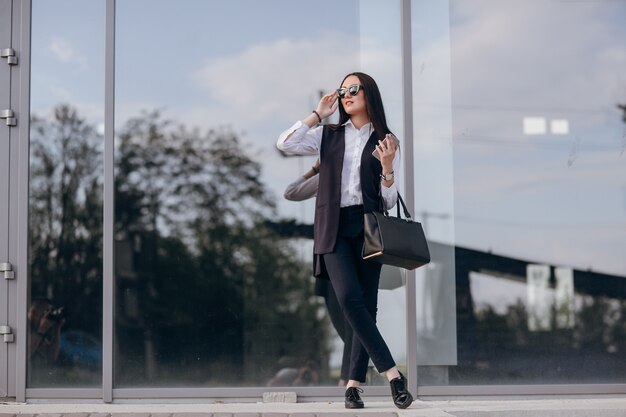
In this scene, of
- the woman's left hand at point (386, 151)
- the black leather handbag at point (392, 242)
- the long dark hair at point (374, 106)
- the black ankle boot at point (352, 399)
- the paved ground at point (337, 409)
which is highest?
the long dark hair at point (374, 106)

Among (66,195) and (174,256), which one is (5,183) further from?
(174,256)

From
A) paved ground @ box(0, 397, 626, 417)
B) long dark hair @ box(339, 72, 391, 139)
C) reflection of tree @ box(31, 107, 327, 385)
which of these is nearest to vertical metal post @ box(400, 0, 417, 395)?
paved ground @ box(0, 397, 626, 417)

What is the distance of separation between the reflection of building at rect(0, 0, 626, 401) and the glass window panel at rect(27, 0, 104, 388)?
0.5 inches

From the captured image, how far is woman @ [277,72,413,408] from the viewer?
5.29 metres

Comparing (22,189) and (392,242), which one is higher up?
(22,189)

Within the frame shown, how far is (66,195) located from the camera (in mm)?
6137

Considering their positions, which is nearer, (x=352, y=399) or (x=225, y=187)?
(x=352, y=399)

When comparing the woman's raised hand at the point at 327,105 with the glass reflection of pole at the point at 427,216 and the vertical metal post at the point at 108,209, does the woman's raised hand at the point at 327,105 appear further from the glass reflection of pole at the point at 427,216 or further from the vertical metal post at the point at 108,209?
the vertical metal post at the point at 108,209

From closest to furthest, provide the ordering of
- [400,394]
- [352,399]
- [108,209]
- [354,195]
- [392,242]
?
[392,242], [400,394], [354,195], [352,399], [108,209]

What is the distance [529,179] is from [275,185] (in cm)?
145

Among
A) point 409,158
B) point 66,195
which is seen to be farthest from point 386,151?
point 66,195

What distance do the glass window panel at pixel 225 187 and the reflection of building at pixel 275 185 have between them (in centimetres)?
1

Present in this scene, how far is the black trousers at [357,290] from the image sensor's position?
208 inches

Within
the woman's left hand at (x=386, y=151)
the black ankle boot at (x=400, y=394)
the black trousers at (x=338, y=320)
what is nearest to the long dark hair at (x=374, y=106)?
the woman's left hand at (x=386, y=151)
